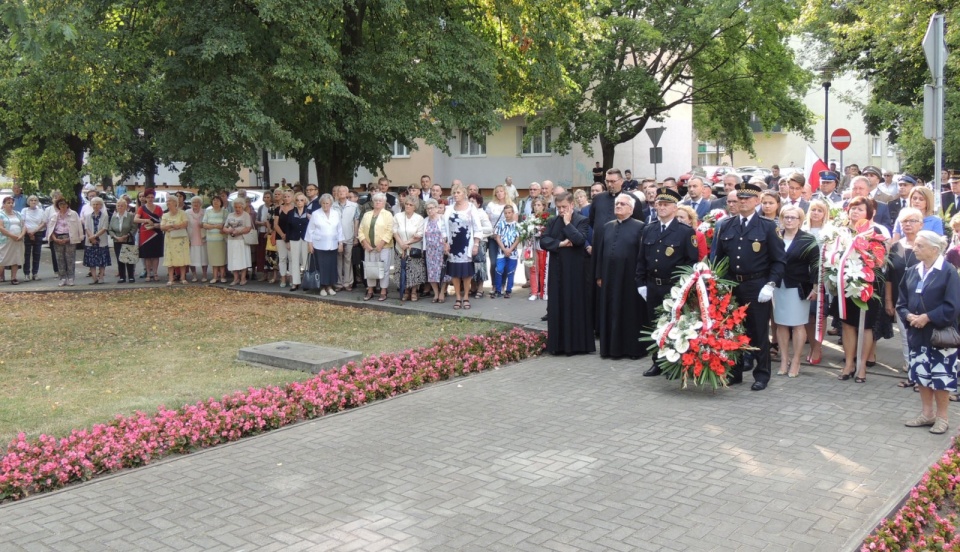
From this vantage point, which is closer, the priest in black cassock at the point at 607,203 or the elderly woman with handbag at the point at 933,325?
the elderly woman with handbag at the point at 933,325

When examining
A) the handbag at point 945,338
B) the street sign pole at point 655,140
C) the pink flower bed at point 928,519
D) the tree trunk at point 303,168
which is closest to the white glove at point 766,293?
the handbag at point 945,338

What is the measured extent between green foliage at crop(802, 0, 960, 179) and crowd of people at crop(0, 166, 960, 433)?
3.95 metres

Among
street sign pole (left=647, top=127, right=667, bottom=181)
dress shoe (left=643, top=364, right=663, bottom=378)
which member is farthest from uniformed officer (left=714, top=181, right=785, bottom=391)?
street sign pole (left=647, top=127, right=667, bottom=181)

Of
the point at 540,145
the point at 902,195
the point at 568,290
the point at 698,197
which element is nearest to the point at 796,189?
the point at 698,197

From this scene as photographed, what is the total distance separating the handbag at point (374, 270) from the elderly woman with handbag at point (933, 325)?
9219 mm

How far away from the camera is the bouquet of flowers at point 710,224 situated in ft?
35.6

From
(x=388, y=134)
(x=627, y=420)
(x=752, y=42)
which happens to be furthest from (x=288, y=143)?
(x=752, y=42)

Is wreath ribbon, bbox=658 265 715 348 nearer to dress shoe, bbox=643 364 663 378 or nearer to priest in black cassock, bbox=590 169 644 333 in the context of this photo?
dress shoe, bbox=643 364 663 378

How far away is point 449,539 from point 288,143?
12.6 m

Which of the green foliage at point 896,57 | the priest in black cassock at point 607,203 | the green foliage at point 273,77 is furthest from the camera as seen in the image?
the green foliage at point 896,57

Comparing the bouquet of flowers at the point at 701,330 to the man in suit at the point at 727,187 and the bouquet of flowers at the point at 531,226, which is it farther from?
the bouquet of flowers at the point at 531,226

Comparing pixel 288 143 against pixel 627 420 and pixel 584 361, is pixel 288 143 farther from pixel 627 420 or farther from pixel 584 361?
pixel 627 420

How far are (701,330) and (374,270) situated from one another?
758 centimetres

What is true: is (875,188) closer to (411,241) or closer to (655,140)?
(411,241)
